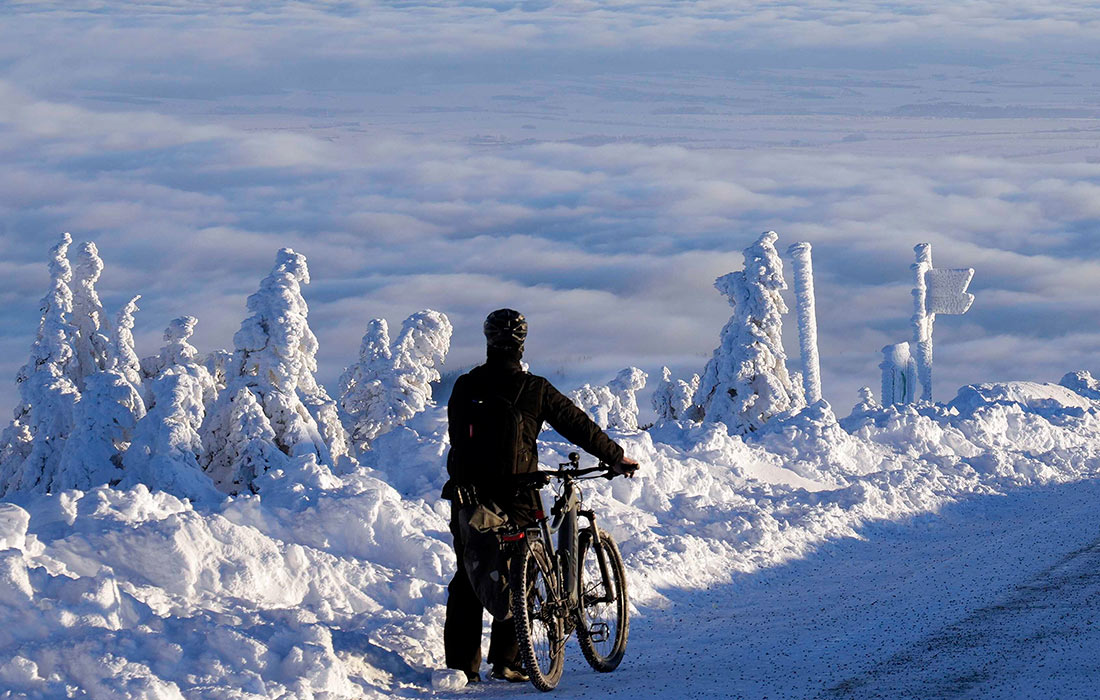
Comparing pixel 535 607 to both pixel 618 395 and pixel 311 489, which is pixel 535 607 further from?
pixel 618 395

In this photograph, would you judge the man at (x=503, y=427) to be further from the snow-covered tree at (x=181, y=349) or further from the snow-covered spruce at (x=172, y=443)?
the snow-covered tree at (x=181, y=349)

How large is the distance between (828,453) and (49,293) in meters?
23.1

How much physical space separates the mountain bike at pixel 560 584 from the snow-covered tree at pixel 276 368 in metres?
19.7

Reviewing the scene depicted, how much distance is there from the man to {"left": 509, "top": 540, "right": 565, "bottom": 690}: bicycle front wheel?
26 cm

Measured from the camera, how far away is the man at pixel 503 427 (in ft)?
28.8

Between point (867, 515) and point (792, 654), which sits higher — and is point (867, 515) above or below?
above

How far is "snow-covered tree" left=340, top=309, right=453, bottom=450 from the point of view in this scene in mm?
39000

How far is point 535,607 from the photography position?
9148 millimetres

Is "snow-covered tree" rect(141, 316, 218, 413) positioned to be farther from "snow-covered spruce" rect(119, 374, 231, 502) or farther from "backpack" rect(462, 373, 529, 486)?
"backpack" rect(462, 373, 529, 486)

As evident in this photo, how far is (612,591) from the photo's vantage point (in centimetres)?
948

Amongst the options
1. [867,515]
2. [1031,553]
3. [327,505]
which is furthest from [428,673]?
[867,515]

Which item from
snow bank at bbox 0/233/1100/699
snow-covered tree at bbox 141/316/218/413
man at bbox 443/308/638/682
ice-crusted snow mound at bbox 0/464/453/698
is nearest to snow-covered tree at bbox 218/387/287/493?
snow bank at bbox 0/233/1100/699

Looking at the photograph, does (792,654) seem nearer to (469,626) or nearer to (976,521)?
(469,626)

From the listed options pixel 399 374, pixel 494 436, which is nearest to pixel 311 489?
pixel 494 436
